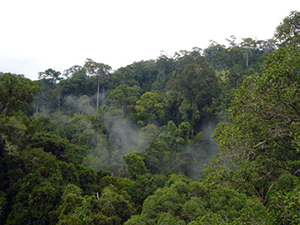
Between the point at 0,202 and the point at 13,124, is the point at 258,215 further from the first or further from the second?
the point at 13,124

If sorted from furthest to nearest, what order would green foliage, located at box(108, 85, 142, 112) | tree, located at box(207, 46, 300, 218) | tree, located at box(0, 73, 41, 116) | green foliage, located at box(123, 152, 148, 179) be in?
green foliage, located at box(108, 85, 142, 112) < green foliage, located at box(123, 152, 148, 179) < tree, located at box(0, 73, 41, 116) < tree, located at box(207, 46, 300, 218)

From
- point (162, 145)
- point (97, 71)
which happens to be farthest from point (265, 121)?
point (97, 71)

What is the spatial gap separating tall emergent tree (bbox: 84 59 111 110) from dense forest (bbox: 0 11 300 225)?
12 centimetres

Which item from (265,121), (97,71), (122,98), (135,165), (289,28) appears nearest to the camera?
(265,121)

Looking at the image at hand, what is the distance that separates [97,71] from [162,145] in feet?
52.9

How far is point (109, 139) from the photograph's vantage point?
71.1 ft

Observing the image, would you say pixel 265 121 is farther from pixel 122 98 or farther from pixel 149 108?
pixel 122 98

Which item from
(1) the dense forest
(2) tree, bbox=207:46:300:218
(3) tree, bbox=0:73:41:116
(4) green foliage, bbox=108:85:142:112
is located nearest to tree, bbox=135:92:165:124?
(1) the dense forest

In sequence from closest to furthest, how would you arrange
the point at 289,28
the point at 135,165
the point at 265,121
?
the point at 265,121 < the point at 289,28 < the point at 135,165

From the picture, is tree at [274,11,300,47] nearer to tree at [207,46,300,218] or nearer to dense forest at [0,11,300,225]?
dense forest at [0,11,300,225]

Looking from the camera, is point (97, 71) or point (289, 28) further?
point (97, 71)

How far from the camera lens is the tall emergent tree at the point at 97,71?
96.1 feet

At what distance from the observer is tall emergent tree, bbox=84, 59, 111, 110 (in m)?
29.3

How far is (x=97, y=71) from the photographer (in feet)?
96.3
